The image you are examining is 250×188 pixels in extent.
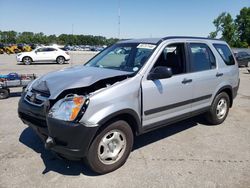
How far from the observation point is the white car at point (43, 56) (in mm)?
20094

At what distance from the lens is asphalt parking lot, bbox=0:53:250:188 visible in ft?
10.7

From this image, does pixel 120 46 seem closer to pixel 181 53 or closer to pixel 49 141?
pixel 181 53

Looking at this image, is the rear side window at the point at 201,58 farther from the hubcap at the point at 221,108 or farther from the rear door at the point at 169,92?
the hubcap at the point at 221,108

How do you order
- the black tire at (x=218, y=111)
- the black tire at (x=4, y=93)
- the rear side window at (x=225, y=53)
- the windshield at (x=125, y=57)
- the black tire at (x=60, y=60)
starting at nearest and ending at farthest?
the windshield at (x=125, y=57)
the black tire at (x=218, y=111)
the rear side window at (x=225, y=53)
the black tire at (x=4, y=93)
the black tire at (x=60, y=60)

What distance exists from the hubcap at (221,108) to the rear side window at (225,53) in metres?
0.88

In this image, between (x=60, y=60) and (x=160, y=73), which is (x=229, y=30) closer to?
(x=60, y=60)

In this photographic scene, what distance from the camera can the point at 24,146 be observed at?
4.21m

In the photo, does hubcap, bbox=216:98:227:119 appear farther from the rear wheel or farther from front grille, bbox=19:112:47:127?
the rear wheel

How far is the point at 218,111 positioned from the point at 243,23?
89.4 m

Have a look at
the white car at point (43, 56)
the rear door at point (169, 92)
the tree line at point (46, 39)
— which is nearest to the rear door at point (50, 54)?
the white car at point (43, 56)

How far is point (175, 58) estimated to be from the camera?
452 cm

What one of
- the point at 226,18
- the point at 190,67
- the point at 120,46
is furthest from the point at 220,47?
the point at 226,18

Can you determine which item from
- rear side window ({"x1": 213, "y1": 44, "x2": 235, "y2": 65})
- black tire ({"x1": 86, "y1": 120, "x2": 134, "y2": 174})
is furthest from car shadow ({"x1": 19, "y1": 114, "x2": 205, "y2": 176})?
rear side window ({"x1": 213, "y1": 44, "x2": 235, "y2": 65})

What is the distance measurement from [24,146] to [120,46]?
8.29 ft
